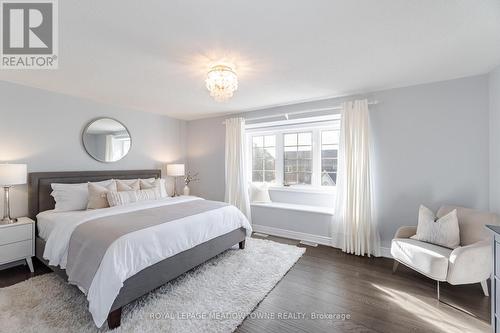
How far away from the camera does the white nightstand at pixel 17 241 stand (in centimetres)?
239

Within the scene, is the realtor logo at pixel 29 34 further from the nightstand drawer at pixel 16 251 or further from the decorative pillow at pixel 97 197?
the nightstand drawer at pixel 16 251

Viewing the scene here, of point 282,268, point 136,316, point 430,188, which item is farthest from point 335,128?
point 136,316

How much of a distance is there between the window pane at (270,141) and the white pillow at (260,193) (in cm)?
85

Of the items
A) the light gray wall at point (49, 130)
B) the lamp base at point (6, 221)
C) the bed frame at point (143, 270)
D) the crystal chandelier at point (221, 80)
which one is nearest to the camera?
the bed frame at point (143, 270)

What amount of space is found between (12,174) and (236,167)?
121 inches

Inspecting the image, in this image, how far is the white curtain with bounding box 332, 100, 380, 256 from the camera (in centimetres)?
304

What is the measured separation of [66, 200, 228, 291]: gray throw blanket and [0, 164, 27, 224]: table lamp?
1158mm

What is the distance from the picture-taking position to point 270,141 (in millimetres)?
4480

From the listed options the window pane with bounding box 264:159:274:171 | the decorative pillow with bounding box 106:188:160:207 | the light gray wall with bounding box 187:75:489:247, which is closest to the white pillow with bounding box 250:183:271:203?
the window pane with bounding box 264:159:274:171

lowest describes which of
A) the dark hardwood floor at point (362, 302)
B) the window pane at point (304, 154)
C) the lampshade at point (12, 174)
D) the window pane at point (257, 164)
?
the dark hardwood floor at point (362, 302)

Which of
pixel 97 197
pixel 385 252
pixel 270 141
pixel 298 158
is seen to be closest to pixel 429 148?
pixel 385 252

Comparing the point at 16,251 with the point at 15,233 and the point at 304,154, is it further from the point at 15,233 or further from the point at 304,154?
the point at 304,154

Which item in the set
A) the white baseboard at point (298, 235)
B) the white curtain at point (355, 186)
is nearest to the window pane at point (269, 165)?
the white baseboard at point (298, 235)

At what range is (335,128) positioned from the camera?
377cm
